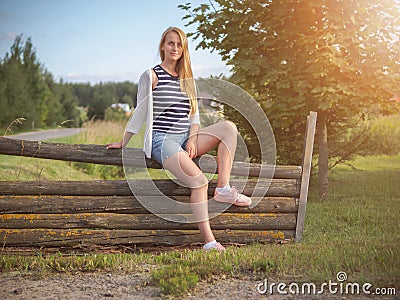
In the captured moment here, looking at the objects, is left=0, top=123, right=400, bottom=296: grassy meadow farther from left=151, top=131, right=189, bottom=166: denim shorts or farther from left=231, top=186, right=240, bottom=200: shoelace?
left=151, top=131, right=189, bottom=166: denim shorts

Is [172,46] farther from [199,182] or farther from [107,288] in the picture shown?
[107,288]

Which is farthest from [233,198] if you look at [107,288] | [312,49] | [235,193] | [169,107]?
[312,49]

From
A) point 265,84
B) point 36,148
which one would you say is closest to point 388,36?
point 265,84

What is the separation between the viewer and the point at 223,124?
482 cm

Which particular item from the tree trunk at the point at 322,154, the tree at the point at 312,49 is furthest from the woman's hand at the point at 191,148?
the tree trunk at the point at 322,154

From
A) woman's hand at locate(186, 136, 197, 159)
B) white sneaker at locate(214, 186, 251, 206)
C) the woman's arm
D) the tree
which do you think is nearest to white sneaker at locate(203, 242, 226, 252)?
white sneaker at locate(214, 186, 251, 206)

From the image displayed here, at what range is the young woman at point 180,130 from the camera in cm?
470

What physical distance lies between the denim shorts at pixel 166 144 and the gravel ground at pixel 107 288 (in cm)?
117

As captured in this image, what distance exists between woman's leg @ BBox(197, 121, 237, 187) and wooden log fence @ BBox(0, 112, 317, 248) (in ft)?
0.42

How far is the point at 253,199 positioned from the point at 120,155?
1.40 meters

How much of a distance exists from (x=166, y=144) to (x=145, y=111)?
15.4 inches

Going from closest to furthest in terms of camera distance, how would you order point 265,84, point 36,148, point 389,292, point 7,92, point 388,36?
point 389,292 → point 36,148 → point 388,36 → point 265,84 → point 7,92

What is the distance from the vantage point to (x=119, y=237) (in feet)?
16.0

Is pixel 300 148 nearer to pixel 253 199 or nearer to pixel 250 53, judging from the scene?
pixel 250 53
